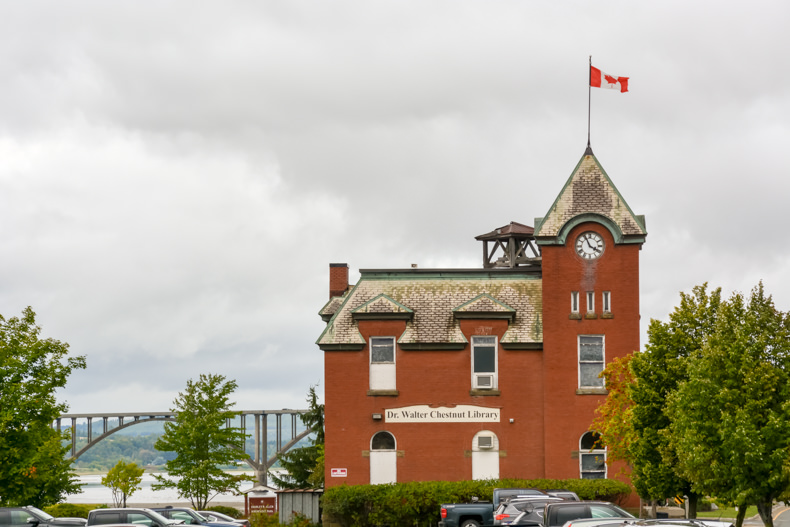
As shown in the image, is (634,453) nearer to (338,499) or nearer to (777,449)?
(777,449)

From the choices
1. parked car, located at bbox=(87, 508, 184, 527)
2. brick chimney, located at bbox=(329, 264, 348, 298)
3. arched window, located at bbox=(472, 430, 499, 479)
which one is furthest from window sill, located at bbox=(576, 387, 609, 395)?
parked car, located at bbox=(87, 508, 184, 527)

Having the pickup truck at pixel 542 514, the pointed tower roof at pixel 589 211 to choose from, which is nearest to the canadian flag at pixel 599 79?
the pointed tower roof at pixel 589 211

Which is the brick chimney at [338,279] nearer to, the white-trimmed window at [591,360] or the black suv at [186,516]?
the white-trimmed window at [591,360]

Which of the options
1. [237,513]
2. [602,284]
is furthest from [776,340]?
[237,513]

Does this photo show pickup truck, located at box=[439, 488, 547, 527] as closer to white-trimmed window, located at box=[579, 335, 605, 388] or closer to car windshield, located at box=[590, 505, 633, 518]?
car windshield, located at box=[590, 505, 633, 518]

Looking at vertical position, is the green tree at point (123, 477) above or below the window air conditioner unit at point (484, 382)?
below

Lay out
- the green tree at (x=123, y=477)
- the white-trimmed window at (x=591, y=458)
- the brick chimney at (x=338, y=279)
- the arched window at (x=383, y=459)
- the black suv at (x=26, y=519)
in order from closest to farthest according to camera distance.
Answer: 1. the black suv at (x=26, y=519)
2. the white-trimmed window at (x=591, y=458)
3. the arched window at (x=383, y=459)
4. the brick chimney at (x=338, y=279)
5. the green tree at (x=123, y=477)

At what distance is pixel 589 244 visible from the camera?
153 feet

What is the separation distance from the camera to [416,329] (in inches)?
1848

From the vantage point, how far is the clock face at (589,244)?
46.6 m

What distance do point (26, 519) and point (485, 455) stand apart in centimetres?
2016

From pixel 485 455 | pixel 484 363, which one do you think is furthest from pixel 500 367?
pixel 485 455

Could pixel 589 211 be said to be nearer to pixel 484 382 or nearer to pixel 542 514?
pixel 484 382

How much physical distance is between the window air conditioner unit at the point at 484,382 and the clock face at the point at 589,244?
272 inches
